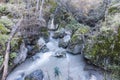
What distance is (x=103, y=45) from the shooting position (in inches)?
292

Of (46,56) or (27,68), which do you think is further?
(46,56)

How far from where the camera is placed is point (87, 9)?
1358cm

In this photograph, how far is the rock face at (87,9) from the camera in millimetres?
12812

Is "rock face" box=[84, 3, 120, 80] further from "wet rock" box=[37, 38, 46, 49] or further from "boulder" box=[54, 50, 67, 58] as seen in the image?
"wet rock" box=[37, 38, 46, 49]

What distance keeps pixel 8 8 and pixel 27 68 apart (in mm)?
3940

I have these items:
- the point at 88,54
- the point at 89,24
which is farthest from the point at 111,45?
the point at 89,24

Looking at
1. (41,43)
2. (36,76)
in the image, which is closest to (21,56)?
(36,76)

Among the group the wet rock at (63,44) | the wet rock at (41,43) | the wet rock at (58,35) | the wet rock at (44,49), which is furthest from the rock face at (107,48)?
the wet rock at (58,35)

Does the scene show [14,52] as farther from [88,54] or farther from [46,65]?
[88,54]

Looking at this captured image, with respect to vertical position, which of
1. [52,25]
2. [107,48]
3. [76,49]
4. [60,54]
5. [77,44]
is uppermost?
[52,25]

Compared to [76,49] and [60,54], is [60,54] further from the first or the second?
[76,49]

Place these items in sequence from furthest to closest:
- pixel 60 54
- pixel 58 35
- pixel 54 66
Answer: pixel 58 35 < pixel 60 54 < pixel 54 66

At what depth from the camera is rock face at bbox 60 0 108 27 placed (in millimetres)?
12812

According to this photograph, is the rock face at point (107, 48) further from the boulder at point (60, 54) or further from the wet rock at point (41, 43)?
the wet rock at point (41, 43)
